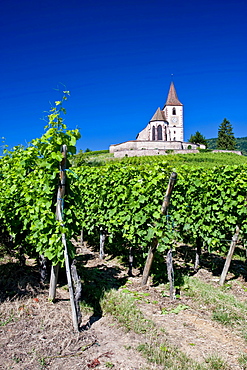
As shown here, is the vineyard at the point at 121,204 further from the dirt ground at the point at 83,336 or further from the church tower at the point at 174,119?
the church tower at the point at 174,119

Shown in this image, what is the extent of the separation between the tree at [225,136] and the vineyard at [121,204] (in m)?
63.1

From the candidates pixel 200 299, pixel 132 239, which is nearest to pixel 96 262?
pixel 132 239

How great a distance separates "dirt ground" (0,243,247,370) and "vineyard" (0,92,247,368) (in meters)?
0.55

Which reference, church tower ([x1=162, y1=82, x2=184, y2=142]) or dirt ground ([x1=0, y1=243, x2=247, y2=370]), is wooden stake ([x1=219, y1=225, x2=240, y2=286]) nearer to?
dirt ground ([x1=0, y1=243, x2=247, y2=370])

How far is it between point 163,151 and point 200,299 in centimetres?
5173

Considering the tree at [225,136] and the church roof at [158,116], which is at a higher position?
the church roof at [158,116]

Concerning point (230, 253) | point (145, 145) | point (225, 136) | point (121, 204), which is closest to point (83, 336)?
point (121, 204)

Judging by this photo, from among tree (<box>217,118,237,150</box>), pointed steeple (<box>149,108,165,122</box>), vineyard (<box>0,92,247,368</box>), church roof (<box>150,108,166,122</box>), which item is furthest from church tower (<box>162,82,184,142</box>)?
vineyard (<box>0,92,247,368</box>)

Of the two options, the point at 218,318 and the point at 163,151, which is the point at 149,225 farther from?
the point at 163,151

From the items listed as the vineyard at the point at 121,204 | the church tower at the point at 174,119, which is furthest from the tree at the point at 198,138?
the vineyard at the point at 121,204

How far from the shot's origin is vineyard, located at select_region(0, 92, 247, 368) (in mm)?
4129

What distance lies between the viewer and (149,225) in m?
5.51

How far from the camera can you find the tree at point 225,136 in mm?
65000

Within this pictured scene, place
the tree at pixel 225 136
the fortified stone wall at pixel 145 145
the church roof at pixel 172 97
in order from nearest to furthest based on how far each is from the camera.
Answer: the fortified stone wall at pixel 145 145 → the tree at pixel 225 136 → the church roof at pixel 172 97
